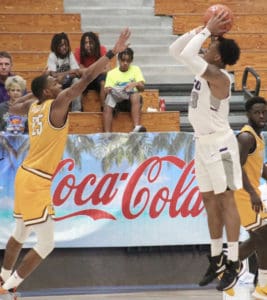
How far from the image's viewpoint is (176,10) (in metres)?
13.2

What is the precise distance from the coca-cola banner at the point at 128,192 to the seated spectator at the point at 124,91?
0.50m

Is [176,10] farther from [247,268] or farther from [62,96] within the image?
[62,96]

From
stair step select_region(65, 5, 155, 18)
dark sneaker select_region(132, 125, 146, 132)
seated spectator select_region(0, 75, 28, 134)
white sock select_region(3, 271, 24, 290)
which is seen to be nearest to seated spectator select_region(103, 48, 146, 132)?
dark sneaker select_region(132, 125, 146, 132)

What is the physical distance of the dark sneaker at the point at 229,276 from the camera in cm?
734

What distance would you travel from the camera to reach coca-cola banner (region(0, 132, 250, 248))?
9539 millimetres

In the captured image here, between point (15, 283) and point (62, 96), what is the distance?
5.43 ft

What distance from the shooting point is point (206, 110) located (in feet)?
24.1

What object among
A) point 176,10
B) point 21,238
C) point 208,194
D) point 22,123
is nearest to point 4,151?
point 22,123

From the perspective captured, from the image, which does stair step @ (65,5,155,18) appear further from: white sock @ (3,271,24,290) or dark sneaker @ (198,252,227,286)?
dark sneaker @ (198,252,227,286)

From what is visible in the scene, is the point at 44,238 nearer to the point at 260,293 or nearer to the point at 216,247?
the point at 216,247

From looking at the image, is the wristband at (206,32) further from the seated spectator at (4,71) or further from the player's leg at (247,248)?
the seated spectator at (4,71)

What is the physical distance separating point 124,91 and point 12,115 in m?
1.38

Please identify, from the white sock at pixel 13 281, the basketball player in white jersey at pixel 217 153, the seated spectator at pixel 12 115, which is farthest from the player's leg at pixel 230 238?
the seated spectator at pixel 12 115

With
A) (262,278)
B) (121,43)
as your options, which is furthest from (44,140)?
(262,278)
